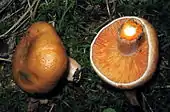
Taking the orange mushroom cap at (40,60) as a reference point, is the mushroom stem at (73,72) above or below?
below

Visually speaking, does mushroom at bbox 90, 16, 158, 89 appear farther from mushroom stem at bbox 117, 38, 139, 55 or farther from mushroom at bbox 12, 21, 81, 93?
mushroom at bbox 12, 21, 81, 93

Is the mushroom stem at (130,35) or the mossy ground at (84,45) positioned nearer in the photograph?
the mushroom stem at (130,35)

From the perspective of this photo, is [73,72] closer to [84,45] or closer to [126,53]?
[84,45]

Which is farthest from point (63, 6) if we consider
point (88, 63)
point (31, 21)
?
point (88, 63)

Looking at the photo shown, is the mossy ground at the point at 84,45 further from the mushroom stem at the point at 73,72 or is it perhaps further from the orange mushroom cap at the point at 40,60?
the orange mushroom cap at the point at 40,60

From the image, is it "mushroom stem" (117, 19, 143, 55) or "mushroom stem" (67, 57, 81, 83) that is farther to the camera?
"mushroom stem" (67, 57, 81, 83)

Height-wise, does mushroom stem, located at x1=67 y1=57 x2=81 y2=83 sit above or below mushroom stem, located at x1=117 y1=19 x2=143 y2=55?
below

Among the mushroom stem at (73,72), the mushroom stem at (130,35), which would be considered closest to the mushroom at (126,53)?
the mushroom stem at (130,35)

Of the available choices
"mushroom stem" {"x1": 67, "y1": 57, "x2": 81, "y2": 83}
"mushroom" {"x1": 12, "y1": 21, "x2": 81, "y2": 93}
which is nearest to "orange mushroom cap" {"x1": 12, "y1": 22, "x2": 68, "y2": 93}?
"mushroom" {"x1": 12, "y1": 21, "x2": 81, "y2": 93}

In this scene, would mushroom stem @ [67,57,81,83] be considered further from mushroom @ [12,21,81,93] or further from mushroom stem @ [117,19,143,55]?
mushroom stem @ [117,19,143,55]
